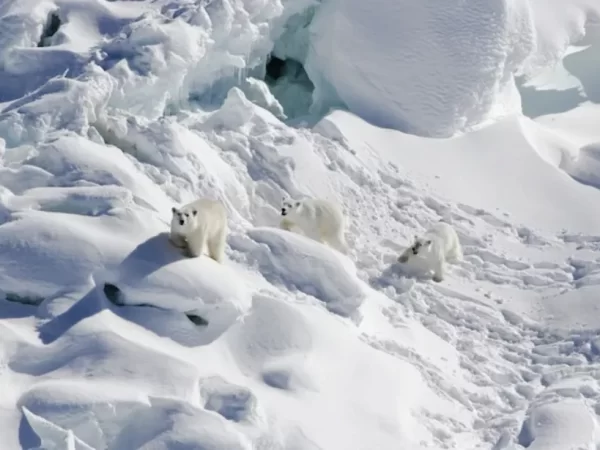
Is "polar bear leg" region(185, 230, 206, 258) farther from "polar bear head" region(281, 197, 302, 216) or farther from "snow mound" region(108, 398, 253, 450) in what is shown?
"snow mound" region(108, 398, 253, 450)

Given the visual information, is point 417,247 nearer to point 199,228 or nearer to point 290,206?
point 290,206

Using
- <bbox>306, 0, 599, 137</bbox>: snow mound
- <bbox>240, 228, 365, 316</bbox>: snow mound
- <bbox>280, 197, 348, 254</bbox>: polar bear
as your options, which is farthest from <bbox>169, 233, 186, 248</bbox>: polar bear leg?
<bbox>306, 0, 599, 137</bbox>: snow mound

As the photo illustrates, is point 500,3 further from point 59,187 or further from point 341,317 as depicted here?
point 59,187

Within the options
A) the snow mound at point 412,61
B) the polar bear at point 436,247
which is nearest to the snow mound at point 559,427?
the polar bear at point 436,247

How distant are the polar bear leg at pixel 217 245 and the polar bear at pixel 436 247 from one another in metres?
2.06

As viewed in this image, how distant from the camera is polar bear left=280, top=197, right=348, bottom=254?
27.7 ft

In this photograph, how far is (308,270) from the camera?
7887 mm

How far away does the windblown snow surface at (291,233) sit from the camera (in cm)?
636

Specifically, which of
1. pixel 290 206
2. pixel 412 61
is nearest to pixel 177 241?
pixel 290 206

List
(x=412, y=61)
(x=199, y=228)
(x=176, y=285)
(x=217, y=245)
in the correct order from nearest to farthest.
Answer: (x=176, y=285)
(x=199, y=228)
(x=217, y=245)
(x=412, y=61)

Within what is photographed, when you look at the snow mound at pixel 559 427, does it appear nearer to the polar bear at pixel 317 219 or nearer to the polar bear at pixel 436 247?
the polar bear at pixel 436 247

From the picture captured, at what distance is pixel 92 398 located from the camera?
5.92 metres

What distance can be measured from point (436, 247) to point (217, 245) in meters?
2.33

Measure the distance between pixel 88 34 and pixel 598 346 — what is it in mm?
5860
